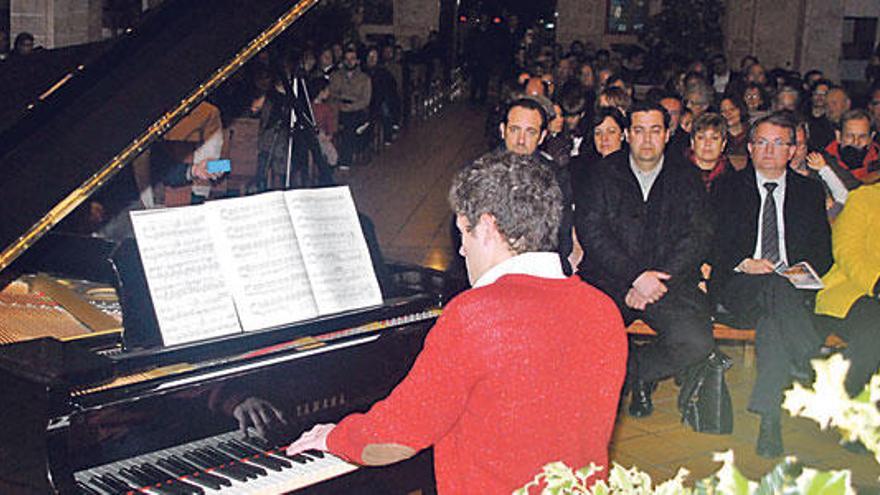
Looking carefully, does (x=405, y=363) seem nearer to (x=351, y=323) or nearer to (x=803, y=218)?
(x=351, y=323)

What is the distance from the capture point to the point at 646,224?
5.79m

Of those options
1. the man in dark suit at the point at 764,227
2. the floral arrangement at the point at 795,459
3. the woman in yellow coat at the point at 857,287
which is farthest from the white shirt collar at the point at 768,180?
the floral arrangement at the point at 795,459

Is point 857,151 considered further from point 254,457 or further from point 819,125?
point 254,457

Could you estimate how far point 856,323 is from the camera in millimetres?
5555

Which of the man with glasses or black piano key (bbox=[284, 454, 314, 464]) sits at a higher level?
the man with glasses

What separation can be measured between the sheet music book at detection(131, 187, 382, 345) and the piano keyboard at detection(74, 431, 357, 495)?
300 mm

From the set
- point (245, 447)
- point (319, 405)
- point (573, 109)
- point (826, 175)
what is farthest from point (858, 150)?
point (245, 447)

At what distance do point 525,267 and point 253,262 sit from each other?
3.20 ft

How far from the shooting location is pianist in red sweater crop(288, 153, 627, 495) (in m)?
2.44

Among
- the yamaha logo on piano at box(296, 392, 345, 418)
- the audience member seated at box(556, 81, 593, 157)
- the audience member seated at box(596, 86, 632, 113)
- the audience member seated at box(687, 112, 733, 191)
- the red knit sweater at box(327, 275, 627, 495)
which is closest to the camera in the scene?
the red knit sweater at box(327, 275, 627, 495)

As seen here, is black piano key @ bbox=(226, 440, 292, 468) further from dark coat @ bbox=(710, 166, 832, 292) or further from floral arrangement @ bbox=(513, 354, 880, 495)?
dark coat @ bbox=(710, 166, 832, 292)

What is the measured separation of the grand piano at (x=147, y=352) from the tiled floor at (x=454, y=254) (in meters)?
1.62

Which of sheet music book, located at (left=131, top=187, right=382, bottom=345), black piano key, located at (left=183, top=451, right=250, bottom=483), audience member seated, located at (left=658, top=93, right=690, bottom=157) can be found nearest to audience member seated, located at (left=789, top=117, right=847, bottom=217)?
audience member seated, located at (left=658, top=93, right=690, bottom=157)

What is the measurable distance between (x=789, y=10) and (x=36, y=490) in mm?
20503
